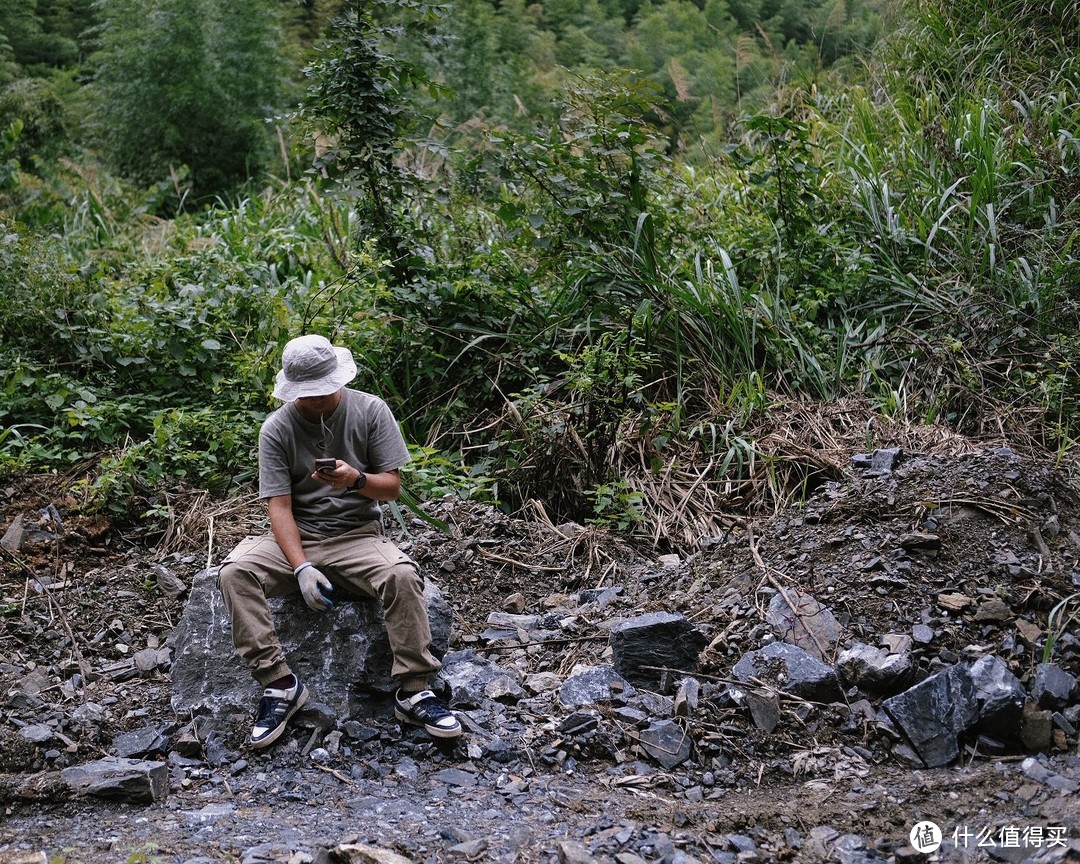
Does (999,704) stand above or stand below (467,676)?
above

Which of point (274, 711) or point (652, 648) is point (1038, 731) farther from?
point (274, 711)

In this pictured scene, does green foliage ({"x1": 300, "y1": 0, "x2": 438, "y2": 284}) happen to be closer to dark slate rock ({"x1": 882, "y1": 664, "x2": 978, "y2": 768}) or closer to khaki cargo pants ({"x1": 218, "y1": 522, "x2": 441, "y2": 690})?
khaki cargo pants ({"x1": 218, "y1": 522, "x2": 441, "y2": 690})

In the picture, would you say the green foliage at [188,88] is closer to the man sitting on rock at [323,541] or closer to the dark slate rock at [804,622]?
the man sitting on rock at [323,541]

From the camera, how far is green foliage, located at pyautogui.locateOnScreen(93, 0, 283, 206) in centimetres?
1130

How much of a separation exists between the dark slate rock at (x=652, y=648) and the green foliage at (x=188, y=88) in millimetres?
8812

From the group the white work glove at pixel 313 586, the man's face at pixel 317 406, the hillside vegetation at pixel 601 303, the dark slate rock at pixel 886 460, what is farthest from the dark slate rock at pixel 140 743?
the dark slate rock at pixel 886 460

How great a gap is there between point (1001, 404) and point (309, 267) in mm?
4884

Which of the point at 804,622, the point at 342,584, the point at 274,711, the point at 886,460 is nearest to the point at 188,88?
the point at 342,584

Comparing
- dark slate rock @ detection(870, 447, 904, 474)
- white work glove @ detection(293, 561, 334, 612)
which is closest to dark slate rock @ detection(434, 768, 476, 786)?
white work glove @ detection(293, 561, 334, 612)

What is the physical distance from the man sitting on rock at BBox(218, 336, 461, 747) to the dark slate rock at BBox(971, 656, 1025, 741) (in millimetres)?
1783

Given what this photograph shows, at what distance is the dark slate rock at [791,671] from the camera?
3.68 metres

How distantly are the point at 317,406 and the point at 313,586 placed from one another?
0.69m

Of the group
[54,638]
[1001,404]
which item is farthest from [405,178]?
[1001,404]

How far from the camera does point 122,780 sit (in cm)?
329
